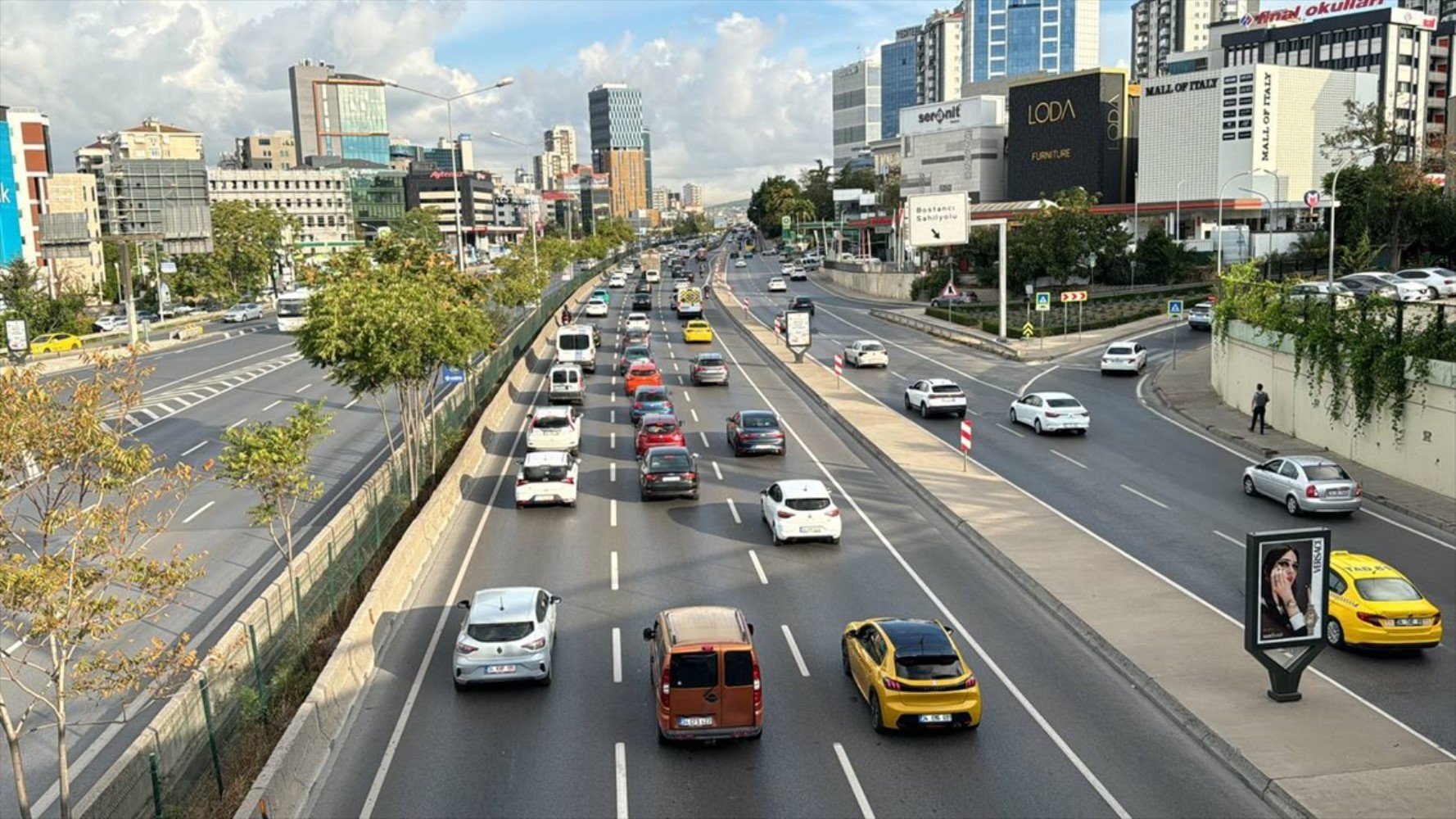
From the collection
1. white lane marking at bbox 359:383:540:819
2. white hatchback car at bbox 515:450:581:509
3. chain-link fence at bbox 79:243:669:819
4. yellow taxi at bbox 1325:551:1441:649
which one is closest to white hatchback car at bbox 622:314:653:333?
white lane marking at bbox 359:383:540:819

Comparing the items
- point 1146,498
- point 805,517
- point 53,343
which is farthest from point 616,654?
point 53,343

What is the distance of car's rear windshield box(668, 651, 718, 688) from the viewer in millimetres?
15500

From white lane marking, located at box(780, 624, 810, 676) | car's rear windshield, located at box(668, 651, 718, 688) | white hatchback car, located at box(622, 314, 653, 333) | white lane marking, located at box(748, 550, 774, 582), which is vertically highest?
white hatchback car, located at box(622, 314, 653, 333)

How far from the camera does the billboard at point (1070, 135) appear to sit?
387 ft

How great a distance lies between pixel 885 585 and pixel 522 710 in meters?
8.61

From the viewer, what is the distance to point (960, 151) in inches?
5522

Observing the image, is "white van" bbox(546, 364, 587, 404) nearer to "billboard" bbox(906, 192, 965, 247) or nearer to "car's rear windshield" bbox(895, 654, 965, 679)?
"car's rear windshield" bbox(895, 654, 965, 679)

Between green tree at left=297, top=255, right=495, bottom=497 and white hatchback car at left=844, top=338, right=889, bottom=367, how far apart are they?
90.0 feet

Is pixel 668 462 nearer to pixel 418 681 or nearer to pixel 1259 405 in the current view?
pixel 418 681

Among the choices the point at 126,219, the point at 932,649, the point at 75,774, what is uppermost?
the point at 126,219

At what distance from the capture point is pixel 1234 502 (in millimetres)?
30375

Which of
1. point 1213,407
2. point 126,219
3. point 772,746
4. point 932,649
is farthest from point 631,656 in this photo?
point 126,219

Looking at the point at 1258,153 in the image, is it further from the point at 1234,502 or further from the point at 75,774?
the point at 75,774

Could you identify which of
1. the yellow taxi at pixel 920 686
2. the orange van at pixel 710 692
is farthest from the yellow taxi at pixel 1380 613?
the orange van at pixel 710 692
